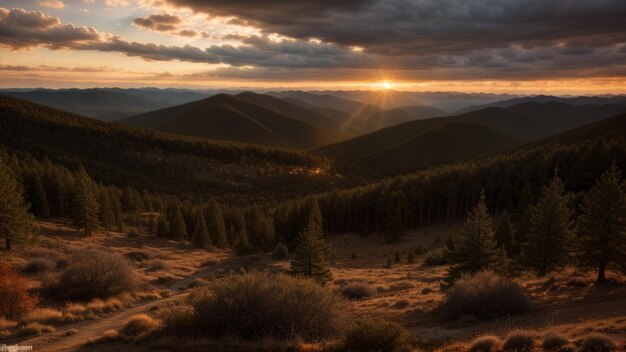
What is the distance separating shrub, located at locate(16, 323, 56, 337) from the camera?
56.0 ft

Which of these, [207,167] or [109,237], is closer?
[109,237]

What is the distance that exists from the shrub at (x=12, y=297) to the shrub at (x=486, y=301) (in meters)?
21.8

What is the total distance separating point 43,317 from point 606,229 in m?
33.7

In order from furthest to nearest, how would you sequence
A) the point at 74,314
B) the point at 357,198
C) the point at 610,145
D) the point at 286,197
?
the point at 286,197
the point at 357,198
the point at 610,145
the point at 74,314

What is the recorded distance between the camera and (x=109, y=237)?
59.8 meters

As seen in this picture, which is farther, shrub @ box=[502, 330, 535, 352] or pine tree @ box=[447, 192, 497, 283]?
pine tree @ box=[447, 192, 497, 283]

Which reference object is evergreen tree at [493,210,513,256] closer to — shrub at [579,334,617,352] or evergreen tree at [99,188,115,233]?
shrub at [579,334,617,352]

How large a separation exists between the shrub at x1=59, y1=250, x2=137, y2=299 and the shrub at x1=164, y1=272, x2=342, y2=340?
37.7ft

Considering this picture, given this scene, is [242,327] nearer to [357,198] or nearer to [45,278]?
[45,278]

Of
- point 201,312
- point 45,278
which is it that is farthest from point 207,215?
point 201,312

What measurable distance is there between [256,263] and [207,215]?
124 ft

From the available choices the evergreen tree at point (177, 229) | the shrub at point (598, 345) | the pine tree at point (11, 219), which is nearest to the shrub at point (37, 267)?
the pine tree at point (11, 219)

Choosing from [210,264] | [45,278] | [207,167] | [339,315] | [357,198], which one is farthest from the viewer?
[207,167]

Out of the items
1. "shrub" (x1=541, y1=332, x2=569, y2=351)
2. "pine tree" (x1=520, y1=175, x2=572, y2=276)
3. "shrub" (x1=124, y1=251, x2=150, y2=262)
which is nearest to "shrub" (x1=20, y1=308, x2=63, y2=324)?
"shrub" (x1=541, y1=332, x2=569, y2=351)
